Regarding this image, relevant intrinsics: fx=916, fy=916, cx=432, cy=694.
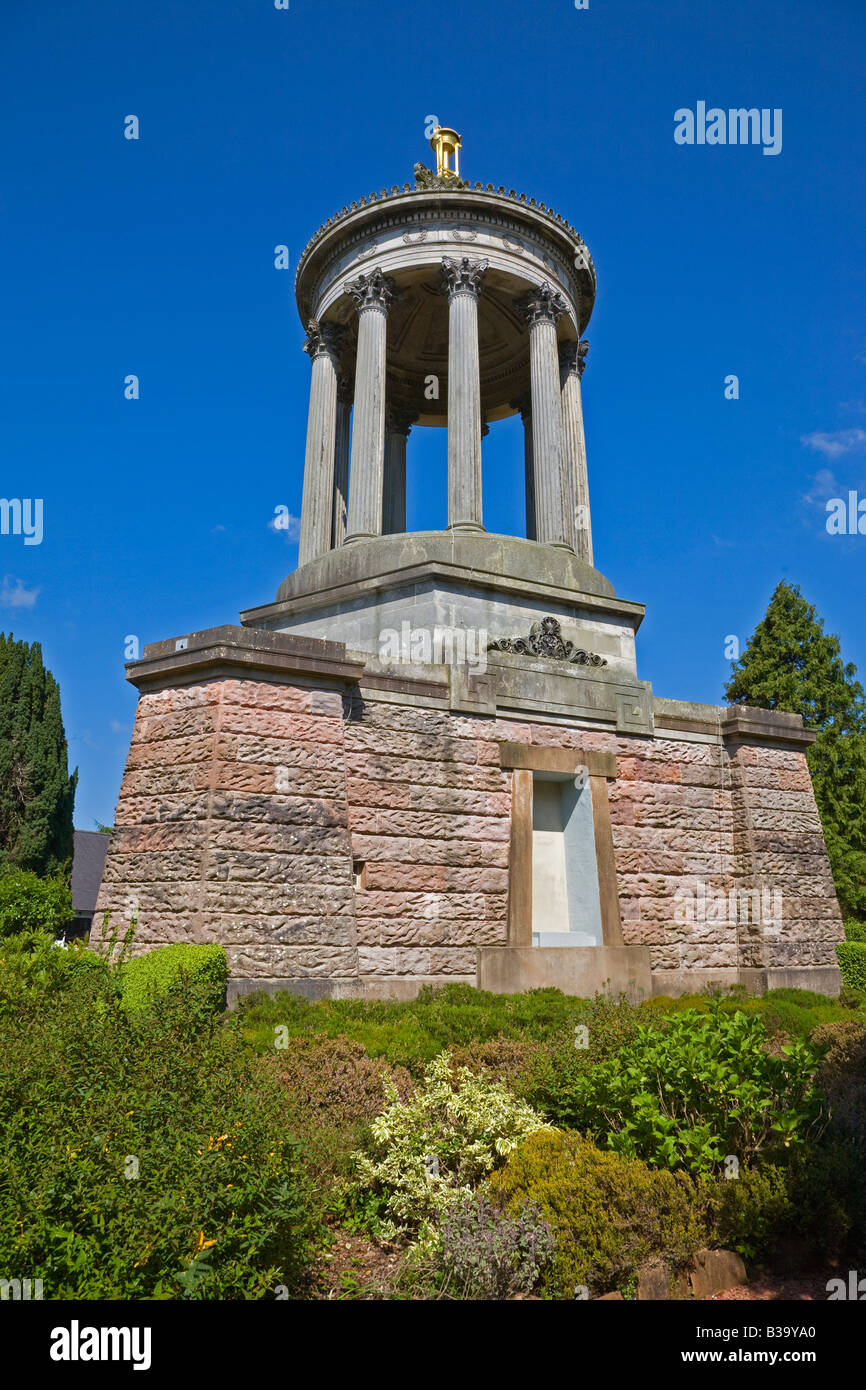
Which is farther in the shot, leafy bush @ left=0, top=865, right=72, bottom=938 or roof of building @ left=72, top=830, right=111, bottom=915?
roof of building @ left=72, top=830, right=111, bottom=915

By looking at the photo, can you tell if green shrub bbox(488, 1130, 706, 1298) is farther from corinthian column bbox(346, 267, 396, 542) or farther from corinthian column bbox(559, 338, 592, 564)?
corinthian column bbox(559, 338, 592, 564)

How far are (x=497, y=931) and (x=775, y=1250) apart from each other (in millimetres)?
8691

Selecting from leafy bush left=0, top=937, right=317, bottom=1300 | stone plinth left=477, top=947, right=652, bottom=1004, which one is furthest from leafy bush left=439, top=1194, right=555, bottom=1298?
stone plinth left=477, top=947, right=652, bottom=1004

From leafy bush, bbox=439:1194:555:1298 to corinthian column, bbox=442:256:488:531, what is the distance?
16.0m

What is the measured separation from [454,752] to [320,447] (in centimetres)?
1198

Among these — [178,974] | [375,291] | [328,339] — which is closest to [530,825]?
[178,974]

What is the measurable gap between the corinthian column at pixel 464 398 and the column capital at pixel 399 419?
555cm

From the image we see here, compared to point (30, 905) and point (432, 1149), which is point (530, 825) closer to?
point (432, 1149)

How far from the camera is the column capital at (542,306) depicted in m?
24.1

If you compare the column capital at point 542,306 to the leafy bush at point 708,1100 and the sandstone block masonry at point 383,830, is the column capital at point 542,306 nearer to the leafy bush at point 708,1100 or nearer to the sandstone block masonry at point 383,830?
the sandstone block masonry at point 383,830

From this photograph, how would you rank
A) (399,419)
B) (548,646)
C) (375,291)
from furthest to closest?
1. (399,419)
2. (375,291)
3. (548,646)

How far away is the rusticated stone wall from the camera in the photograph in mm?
12852

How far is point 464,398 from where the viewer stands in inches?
865
